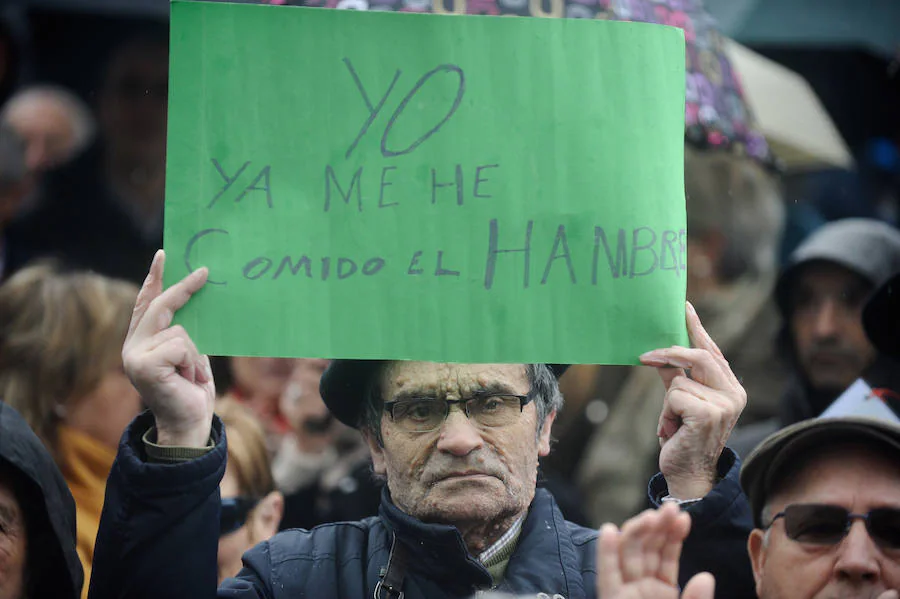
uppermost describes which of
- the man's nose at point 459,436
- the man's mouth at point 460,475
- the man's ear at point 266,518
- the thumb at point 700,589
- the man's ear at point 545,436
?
the man's nose at point 459,436

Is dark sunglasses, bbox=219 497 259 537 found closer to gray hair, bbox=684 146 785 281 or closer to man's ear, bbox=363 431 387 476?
man's ear, bbox=363 431 387 476

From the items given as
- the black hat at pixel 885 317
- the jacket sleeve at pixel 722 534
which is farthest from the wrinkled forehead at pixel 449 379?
the black hat at pixel 885 317

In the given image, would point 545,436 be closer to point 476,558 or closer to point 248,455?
point 476,558

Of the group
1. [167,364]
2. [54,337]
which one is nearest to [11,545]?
[167,364]

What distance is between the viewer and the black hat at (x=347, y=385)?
2.47 meters

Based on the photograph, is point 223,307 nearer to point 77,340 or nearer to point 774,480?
point 774,480

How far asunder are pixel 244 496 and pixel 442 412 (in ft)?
3.67

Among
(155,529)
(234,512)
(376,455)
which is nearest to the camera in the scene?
(155,529)

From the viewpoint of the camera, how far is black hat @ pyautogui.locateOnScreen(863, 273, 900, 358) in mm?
3229

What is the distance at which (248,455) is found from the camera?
332 cm

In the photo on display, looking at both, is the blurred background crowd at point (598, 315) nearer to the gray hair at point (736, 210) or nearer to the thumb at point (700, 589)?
the gray hair at point (736, 210)

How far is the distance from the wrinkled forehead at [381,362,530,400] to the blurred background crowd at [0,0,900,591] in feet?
0.95

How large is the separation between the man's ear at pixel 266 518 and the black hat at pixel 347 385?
2.78 ft


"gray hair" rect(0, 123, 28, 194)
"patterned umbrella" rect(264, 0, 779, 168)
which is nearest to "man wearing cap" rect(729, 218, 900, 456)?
"patterned umbrella" rect(264, 0, 779, 168)
